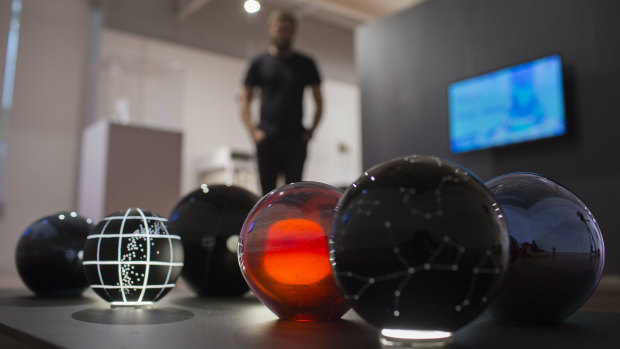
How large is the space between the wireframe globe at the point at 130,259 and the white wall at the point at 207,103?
401cm

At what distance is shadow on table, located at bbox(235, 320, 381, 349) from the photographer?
921mm

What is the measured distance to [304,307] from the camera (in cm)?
120

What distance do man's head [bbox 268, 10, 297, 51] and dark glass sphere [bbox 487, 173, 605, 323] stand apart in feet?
7.31

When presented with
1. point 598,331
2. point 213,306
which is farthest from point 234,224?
point 598,331

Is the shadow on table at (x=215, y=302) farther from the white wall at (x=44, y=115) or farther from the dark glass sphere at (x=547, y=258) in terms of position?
the white wall at (x=44, y=115)

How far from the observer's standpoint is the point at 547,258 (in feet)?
3.88

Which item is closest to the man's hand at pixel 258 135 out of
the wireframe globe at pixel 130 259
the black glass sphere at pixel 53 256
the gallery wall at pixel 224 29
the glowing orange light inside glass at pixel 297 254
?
the black glass sphere at pixel 53 256

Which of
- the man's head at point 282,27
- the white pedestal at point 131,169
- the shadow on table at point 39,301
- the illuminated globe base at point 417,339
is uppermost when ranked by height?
the man's head at point 282,27

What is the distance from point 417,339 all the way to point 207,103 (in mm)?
7085

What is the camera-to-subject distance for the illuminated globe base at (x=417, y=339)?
0.90 meters

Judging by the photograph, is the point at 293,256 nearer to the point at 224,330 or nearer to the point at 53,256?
the point at 224,330

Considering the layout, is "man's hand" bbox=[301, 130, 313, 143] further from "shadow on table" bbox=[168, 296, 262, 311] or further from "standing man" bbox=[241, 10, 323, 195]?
"shadow on table" bbox=[168, 296, 262, 311]

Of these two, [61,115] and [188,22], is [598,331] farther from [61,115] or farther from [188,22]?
[188,22]

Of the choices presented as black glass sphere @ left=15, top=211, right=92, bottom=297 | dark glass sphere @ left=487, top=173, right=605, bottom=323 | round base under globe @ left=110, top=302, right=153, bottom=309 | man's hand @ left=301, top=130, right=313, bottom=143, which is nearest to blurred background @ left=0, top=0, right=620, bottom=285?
black glass sphere @ left=15, top=211, right=92, bottom=297
